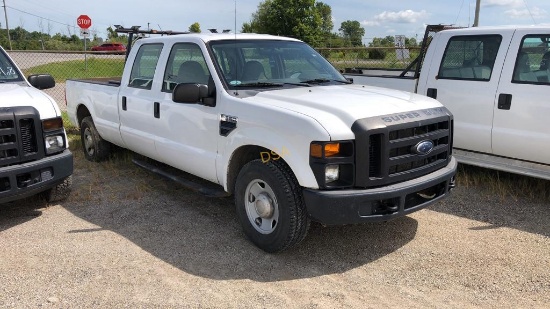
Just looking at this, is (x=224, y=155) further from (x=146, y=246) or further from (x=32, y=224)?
(x=32, y=224)

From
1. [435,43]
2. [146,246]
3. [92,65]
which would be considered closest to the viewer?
[146,246]

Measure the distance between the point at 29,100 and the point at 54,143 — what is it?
0.48 m

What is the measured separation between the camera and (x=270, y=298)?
348 cm

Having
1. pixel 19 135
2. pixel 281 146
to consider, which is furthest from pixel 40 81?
pixel 281 146

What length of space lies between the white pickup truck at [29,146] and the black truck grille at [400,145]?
3.06 meters

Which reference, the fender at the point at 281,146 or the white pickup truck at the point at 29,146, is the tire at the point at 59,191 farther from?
the fender at the point at 281,146

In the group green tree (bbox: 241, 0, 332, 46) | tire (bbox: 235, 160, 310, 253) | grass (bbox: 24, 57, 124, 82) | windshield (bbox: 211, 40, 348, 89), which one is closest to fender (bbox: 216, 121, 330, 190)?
tire (bbox: 235, 160, 310, 253)

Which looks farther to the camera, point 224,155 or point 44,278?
point 224,155

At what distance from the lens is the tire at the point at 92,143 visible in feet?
23.1

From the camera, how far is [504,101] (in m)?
5.43

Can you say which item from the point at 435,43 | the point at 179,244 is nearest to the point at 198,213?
the point at 179,244

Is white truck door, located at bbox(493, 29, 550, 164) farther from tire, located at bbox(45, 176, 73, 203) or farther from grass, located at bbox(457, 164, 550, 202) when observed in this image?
tire, located at bbox(45, 176, 73, 203)

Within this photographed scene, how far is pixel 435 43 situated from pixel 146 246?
14.2 feet

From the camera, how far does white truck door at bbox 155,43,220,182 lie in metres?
4.62
